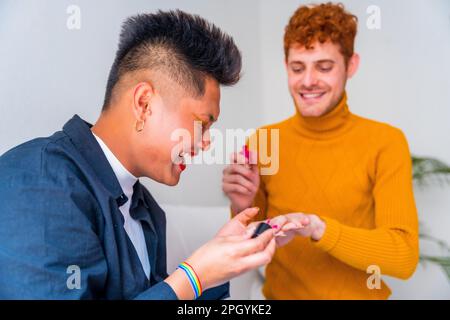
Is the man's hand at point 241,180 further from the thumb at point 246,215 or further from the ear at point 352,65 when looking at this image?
the ear at point 352,65

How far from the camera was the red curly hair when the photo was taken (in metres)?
0.99

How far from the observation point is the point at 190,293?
28.3 inches

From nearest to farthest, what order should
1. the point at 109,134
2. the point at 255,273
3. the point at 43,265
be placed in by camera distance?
the point at 43,265 < the point at 109,134 < the point at 255,273

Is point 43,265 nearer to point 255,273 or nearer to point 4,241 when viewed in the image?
point 4,241

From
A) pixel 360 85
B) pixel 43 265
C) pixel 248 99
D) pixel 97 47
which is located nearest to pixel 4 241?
pixel 43 265

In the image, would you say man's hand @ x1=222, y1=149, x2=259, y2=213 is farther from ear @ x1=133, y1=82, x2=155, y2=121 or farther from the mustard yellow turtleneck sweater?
ear @ x1=133, y1=82, x2=155, y2=121

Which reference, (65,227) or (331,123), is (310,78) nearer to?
(331,123)

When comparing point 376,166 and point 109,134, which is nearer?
point 109,134

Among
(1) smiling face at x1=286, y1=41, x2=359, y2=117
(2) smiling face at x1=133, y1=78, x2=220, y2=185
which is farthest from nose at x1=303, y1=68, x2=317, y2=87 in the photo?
(2) smiling face at x1=133, y1=78, x2=220, y2=185

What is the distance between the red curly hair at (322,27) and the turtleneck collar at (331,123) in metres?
0.11

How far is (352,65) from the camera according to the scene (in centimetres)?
107

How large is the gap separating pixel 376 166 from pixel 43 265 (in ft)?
2.25

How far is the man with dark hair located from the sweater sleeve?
0.67 ft

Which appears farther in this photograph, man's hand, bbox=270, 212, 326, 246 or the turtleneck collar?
the turtleneck collar
